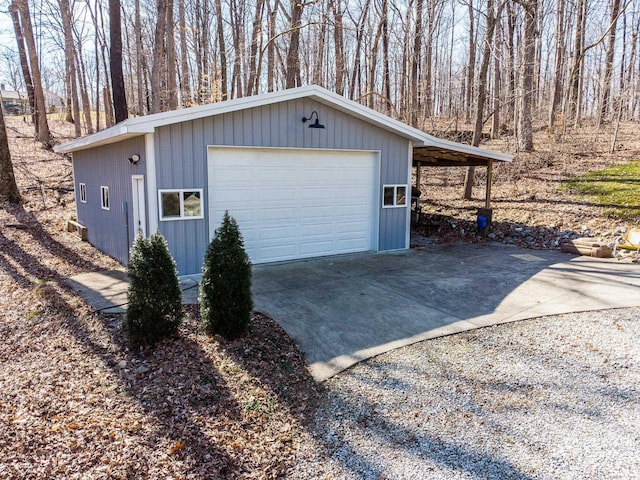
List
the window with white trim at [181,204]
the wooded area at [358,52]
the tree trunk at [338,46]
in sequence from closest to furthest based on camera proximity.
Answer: the window with white trim at [181,204], the wooded area at [358,52], the tree trunk at [338,46]

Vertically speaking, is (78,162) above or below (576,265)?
above

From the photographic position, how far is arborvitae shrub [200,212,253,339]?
4.45 m

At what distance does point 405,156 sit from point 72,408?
7.60 m

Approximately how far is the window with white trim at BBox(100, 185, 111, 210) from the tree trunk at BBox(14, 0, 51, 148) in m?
9.69

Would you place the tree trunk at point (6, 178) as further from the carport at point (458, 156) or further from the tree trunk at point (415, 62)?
the tree trunk at point (415, 62)

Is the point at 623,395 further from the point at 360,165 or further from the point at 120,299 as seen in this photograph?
the point at 360,165

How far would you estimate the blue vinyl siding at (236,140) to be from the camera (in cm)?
664

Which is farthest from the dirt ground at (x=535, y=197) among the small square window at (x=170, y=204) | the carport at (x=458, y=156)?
the small square window at (x=170, y=204)

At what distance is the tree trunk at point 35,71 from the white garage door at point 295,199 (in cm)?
1221

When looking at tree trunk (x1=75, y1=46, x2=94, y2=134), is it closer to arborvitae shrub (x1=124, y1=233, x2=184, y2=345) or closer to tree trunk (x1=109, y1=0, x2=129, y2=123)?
tree trunk (x1=109, y1=0, x2=129, y2=123)

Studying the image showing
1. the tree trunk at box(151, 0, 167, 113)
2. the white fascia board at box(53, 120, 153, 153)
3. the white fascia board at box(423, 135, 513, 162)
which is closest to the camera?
the white fascia board at box(53, 120, 153, 153)

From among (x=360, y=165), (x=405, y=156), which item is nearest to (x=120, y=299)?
(x=360, y=165)

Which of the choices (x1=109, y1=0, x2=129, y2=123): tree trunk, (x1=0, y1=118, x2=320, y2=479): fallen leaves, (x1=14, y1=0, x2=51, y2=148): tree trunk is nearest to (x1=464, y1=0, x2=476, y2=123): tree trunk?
(x1=109, y1=0, x2=129, y2=123): tree trunk

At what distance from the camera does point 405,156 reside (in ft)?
30.6
